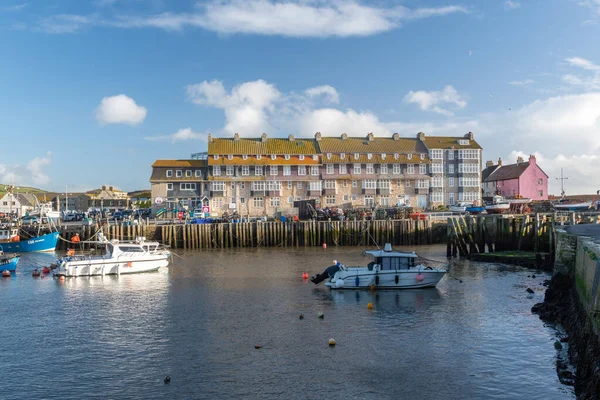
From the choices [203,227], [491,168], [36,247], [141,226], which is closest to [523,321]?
[203,227]

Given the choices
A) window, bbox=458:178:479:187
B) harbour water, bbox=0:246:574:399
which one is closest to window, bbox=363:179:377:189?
window, bbox=458:178:479:187

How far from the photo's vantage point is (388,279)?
34250 mm

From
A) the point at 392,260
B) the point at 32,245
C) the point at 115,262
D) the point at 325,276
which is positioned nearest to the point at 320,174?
the point at 32,245

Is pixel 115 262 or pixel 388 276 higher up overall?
pixel 115 262

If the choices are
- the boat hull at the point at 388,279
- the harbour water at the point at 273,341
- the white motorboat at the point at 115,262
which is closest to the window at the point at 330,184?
the white motorboat at the point at 115,262

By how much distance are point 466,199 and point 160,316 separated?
244ft

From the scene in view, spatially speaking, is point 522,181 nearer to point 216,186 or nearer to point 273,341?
point 216,186

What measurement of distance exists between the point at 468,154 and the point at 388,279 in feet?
214

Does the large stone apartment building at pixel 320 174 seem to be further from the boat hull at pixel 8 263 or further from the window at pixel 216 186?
the boat hull at pixel 8 263

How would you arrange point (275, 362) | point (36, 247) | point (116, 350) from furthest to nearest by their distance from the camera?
1. point (36, 247)
2. point (116, 350)
3. point (275, 362)

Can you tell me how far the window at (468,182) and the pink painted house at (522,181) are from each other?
20.7 feet

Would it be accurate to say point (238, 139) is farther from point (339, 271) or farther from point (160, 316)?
point (160, 316)

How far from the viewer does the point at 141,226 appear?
6475 centimetres

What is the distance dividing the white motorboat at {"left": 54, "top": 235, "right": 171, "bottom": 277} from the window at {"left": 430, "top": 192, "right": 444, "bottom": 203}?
5793cm
